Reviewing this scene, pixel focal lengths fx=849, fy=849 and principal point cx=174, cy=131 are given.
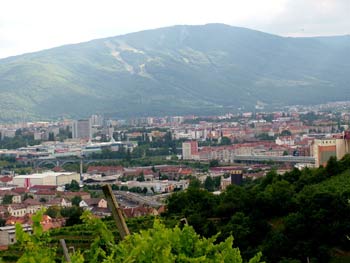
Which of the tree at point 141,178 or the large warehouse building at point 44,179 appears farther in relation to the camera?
the large warehouse building at point 44,179

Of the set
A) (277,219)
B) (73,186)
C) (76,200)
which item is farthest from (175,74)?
(277,219)

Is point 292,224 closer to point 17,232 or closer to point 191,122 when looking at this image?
point 17,232

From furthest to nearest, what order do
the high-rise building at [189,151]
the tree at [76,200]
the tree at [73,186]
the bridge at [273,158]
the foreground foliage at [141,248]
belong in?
the high-rise building at [189,151], the bridge at [273,158], the tree at [73,186], the tree at [76,200], the foreground foliage at [141,248]

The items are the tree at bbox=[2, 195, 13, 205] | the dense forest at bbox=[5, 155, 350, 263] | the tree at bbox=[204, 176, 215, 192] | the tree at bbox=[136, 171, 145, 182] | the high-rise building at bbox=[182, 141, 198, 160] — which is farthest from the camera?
the high-rise building at bbox=[182, 141, 198, 160]

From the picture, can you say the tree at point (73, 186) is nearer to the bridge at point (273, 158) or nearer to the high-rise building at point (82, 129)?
the bridge at point (273, 158)

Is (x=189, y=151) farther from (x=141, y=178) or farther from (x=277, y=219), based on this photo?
(x=277, y=219)

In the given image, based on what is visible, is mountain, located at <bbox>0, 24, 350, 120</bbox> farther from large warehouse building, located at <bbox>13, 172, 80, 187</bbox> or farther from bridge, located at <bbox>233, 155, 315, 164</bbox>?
large warehouse building, located at <bbox>13, 172, 80, 187</bbox>

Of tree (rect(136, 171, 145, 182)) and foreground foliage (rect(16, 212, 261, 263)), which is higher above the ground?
foreground foliage (rect(16, 212, 261, 263))

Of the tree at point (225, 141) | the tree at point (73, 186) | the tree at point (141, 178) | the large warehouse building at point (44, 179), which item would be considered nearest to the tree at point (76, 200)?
the tree at point (73, 186)

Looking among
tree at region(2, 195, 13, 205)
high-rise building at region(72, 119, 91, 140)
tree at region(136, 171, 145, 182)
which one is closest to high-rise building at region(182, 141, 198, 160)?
tree at region(136, 171, 145, 182)
